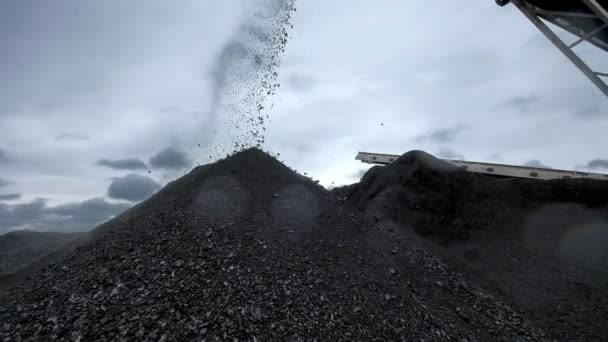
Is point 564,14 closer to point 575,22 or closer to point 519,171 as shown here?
point 575,22

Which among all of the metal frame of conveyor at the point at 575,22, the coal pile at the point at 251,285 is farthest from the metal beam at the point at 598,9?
the coal pile at the point at 251,285

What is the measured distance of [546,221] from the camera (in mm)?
9555

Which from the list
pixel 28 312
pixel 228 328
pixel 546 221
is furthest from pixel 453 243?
pixel 28 312

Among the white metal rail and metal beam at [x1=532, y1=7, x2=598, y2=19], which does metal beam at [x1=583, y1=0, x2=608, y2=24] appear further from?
the white metal rail

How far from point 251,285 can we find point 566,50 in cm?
775

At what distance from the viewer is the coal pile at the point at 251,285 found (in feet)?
13.1

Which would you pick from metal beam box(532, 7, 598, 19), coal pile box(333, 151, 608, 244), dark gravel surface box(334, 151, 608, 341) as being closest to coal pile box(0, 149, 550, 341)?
dark gravel surface box(334, 151, 608, 341)

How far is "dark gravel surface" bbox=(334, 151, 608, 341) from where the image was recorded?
6654 millimetres

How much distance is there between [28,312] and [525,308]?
27.0 ft

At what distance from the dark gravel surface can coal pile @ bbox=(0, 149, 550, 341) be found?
1262 mm

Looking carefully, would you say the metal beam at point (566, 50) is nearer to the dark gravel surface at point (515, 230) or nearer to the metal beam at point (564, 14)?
the metal beam at point (564, 14)

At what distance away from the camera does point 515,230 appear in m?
9.25

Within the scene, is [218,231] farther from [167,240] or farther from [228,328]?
[228,328]

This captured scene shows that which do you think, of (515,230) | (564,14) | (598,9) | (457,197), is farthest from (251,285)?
(515,230)
